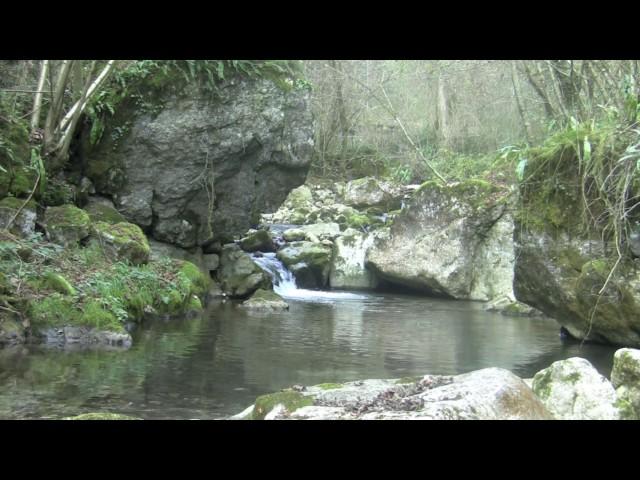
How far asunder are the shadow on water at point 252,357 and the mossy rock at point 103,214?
2.77m

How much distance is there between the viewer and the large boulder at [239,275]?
16953mm

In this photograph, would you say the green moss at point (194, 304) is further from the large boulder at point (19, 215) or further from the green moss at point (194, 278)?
the large boulder at point (19, 215)

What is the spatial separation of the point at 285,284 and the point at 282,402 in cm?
1371

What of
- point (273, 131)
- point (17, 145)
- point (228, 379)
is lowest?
point (228, 379)

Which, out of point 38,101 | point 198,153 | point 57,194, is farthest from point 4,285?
point 198,153

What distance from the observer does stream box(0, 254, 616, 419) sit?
25.0ft

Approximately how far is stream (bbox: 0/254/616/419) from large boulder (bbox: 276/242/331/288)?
10.6 feet

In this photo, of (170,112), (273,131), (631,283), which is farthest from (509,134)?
(631,283)

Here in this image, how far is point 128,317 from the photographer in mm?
Answer: 12039

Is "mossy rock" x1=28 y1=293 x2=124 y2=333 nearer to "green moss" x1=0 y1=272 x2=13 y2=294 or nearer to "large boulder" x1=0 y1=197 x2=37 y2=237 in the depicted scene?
"green moss" x1=0 y1=272 x2=13 y2=294

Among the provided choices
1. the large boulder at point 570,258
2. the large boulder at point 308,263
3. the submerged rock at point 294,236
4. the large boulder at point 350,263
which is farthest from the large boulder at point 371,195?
the large boulder at point 570,258

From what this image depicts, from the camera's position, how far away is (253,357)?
1022cm
